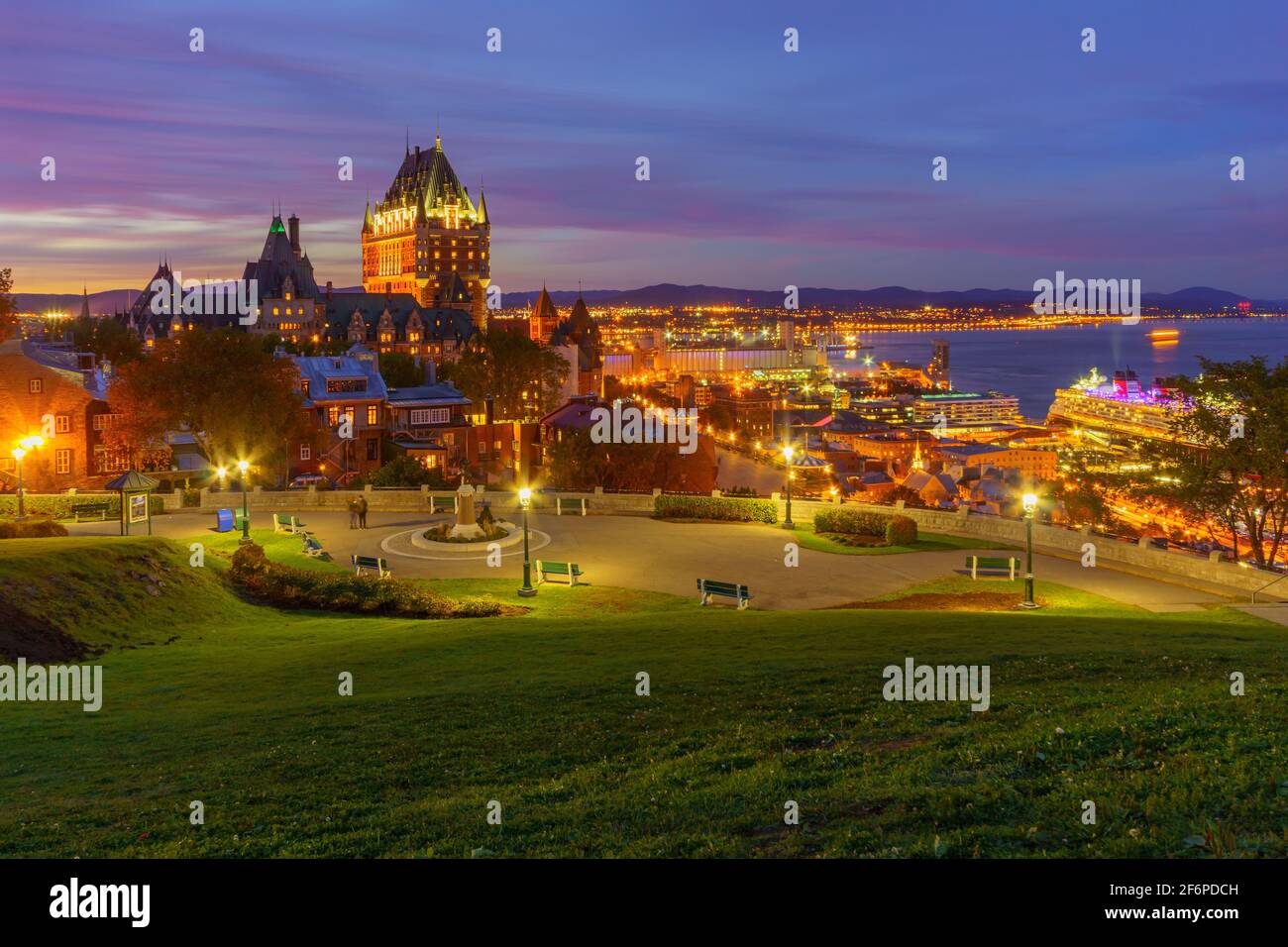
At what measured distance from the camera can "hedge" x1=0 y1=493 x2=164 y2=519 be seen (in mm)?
42531

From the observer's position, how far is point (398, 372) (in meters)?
104

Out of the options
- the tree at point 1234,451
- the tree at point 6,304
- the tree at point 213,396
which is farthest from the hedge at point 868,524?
the tree at point 6,304

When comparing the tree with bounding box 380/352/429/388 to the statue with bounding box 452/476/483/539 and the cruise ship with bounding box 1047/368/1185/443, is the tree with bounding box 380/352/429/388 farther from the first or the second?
the cruise ship with bounding box 1047/368/1185/443

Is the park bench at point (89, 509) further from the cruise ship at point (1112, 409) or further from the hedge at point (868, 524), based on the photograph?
the cruise ship at point (1112, 409)

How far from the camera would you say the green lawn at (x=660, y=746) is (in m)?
8.74

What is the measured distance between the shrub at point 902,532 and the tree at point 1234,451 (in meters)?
9.76

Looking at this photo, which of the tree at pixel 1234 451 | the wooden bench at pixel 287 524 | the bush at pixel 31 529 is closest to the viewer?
the bush at pixel 31 529

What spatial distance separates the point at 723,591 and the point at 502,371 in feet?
281

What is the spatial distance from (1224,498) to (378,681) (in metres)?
32.1

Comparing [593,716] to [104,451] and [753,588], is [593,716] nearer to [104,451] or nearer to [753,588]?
[753,588]

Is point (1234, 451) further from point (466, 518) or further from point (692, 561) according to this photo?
point (466, 518)
